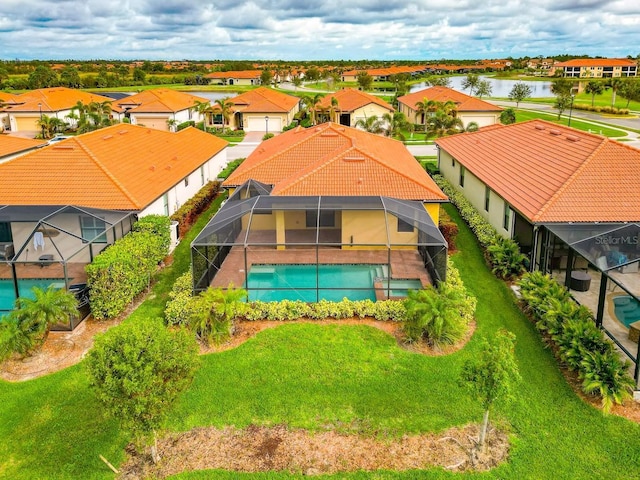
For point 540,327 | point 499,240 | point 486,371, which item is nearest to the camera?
point 486,371

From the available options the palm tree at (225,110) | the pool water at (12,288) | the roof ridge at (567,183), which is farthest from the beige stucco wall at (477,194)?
the palm tree at (225,110)

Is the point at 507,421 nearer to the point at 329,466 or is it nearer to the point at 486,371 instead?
the point at 486,371

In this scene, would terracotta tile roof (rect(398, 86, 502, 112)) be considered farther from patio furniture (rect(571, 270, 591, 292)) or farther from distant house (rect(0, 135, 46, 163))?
patio furniture (rect(571, 270, 591, 292))

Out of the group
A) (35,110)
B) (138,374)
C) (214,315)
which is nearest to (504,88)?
(35,110)

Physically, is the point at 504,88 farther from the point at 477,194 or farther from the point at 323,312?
the point at 323,312

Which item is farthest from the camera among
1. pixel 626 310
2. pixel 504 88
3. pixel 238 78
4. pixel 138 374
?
pixel 238 78

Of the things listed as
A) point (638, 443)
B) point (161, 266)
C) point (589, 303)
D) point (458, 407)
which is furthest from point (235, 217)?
point (638, 443)
